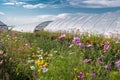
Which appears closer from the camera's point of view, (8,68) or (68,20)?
(8,68)

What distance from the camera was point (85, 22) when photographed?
82.7 feet

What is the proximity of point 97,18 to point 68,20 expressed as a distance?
9.81 feet

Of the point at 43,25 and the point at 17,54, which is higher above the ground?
the point at 17,54

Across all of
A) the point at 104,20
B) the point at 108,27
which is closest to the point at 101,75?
the point at 108,27

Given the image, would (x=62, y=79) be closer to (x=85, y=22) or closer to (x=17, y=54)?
(x=17, y=54)

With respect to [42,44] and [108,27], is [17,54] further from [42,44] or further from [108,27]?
[108,27]

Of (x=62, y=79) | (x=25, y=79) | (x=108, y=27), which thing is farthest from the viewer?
(x=108, y=27)

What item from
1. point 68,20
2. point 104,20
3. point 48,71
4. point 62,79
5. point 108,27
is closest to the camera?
point 62,79

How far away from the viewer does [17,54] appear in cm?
842

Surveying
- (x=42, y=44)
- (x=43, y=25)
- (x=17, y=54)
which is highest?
(x=17, y=54)

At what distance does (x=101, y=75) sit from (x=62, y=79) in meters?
0.71

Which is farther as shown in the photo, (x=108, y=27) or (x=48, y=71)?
(x=108, y=27)

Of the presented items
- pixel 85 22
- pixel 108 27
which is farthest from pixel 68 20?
pixel 108 27

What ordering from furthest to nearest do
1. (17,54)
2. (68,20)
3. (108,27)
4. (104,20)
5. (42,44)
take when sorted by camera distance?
1. (68,20)
2. (104,20)
3. (108,27)
4. (42,44)
5. (17,54)
